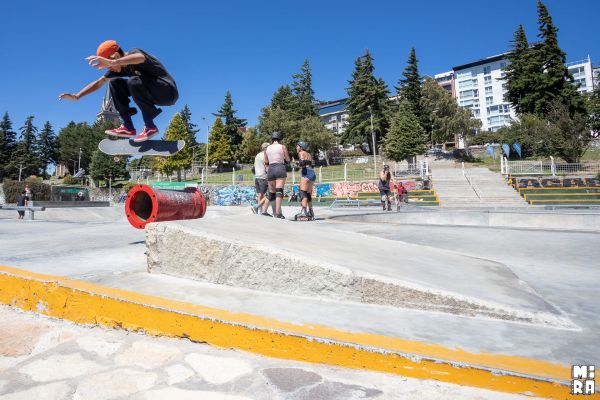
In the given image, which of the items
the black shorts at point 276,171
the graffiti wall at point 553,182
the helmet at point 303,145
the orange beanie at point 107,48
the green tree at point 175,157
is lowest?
the graffiti wall at point 553,182

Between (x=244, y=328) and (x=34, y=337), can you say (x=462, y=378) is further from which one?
(x=34, y=337)

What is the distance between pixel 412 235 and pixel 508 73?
189 feet

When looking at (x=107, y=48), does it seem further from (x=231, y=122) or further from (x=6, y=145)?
(x=6, y=145)

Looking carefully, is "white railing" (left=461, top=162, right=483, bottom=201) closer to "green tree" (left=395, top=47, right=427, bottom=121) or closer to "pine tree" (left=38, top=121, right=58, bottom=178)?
"green tree" (left=395, top=47, right=427, bottom=121)

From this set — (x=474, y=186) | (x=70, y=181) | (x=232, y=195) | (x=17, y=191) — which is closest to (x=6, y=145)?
(x=70, y=181)

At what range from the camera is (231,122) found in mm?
66812

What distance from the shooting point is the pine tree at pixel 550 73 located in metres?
43.6

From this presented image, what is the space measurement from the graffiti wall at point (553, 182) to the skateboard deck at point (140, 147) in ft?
80.3

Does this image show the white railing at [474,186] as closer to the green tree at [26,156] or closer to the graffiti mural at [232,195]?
the graffiti mural at [232,195]

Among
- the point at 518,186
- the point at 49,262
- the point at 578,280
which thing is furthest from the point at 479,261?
the point at 518,186

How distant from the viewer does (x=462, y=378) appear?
54.5 inches

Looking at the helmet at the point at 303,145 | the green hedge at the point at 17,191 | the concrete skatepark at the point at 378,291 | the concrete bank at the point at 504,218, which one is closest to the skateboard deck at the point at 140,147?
the concrete skatepark at the point at 378,291

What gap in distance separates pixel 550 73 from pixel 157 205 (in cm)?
5518

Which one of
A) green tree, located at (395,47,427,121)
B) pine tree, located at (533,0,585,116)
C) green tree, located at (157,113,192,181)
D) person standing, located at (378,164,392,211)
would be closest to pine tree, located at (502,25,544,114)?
pine tree, located at (533,0,585,116)
